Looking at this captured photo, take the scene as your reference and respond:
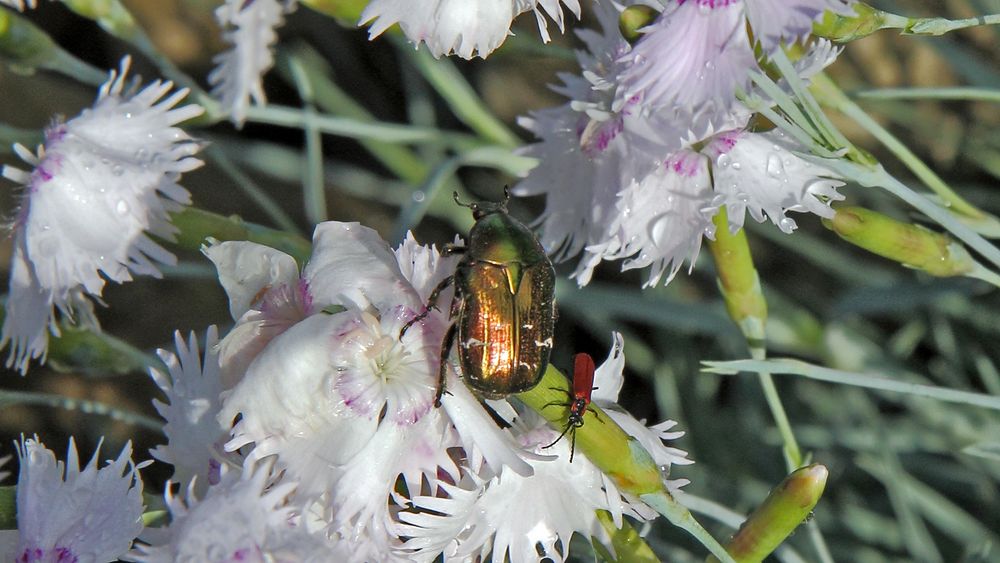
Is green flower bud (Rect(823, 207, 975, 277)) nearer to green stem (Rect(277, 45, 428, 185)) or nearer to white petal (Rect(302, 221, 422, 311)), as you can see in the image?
white petal (Rect(302, 221, 422, 311))

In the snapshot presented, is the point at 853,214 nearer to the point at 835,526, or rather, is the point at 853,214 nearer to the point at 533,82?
the point at 835,526

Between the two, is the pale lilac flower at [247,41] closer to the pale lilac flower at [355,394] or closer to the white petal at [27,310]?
the pale lilac flower at [355,394]

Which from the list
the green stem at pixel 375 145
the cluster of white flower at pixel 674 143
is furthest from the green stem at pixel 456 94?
the cluster of white flower at pixel 674 143

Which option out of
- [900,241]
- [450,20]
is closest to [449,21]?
[450,20]

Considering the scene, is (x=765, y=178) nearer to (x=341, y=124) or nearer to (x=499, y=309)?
(x=499, y=309)

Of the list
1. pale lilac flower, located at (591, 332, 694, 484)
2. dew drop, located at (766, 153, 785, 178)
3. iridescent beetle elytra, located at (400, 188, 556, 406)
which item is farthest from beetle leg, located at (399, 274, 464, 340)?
dew drop, located at (766, 153, 785, 178)
